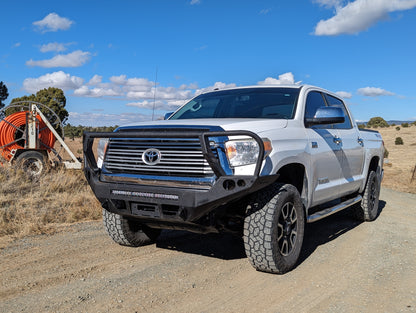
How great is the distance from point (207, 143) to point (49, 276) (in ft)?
6.79

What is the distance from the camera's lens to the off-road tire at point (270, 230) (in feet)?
A: 13.4

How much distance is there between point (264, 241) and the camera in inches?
160

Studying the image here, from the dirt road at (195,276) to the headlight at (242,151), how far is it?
119 cm

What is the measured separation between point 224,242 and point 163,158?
2067 mm

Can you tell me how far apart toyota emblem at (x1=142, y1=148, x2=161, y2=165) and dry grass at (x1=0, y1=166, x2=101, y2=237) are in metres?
2.64

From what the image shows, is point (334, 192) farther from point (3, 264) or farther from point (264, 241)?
point (3, 264)

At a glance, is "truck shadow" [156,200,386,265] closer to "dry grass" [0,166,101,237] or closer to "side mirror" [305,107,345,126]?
"side mirror" [305,107,345,126]

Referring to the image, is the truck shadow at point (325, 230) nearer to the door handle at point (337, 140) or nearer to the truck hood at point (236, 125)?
the door handle at point (337, 140)

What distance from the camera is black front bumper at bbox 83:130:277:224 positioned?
144 inches

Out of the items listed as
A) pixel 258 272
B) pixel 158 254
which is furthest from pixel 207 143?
pixel 158 254

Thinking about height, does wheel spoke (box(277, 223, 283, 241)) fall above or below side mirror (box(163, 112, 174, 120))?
below

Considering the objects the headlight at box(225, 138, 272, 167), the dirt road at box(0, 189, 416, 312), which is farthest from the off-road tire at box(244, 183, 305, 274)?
the headlight at box(225, 138, 272, 167)

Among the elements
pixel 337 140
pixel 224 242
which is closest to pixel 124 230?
pixel 224 242

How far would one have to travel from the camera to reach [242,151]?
3.83 m
